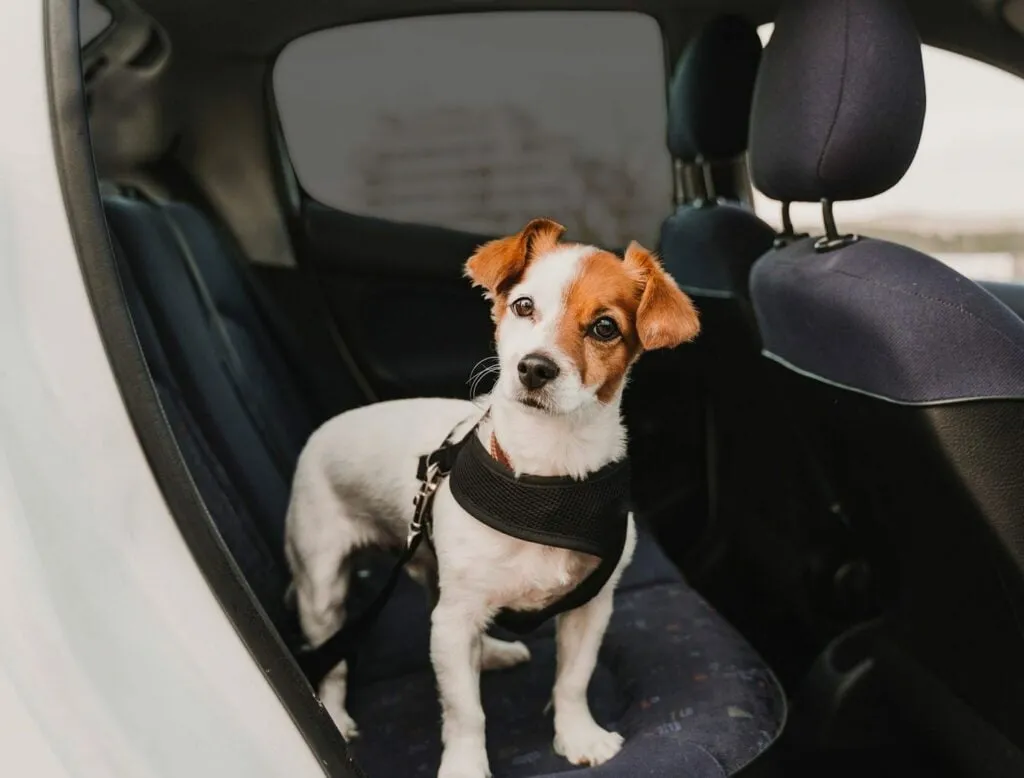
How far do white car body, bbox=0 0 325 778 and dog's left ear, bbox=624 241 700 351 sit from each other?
0.63 metres

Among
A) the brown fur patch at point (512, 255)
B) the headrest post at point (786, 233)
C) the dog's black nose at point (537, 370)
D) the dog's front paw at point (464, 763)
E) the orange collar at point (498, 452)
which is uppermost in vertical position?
the brown fur patch at point (512, 255)

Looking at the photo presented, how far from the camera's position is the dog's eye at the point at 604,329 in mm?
1290

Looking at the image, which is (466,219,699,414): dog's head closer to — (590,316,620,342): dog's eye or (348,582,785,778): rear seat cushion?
(590,316,620,342): dog's eye

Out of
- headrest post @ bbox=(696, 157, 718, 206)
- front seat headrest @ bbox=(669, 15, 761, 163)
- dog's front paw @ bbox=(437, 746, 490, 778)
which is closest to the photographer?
dog's front paw @ bbox=(437, 746, 490, 778)

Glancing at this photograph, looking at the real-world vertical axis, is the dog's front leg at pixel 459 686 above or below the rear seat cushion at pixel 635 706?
above

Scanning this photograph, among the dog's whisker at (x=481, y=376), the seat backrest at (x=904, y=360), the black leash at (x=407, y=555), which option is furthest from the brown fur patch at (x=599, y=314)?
the seat backrest at (x=904, y=360)

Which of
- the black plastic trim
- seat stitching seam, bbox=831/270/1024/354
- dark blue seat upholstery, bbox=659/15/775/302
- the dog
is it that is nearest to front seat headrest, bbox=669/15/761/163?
dark blue seat upholstery, bbox=659/15/775/302

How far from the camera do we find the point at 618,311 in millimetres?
1302

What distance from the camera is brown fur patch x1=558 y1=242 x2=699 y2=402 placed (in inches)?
50.2

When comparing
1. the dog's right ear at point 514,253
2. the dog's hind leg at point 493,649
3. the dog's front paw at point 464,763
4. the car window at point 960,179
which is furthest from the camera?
the dog's hind leg at point 493,649

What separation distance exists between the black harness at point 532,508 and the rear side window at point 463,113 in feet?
1.93

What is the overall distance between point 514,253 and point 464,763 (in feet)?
2.41

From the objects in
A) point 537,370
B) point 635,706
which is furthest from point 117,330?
point 635,706

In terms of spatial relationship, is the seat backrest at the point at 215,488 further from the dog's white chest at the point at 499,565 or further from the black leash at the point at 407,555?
the dog's white chest at the point at 499,565
